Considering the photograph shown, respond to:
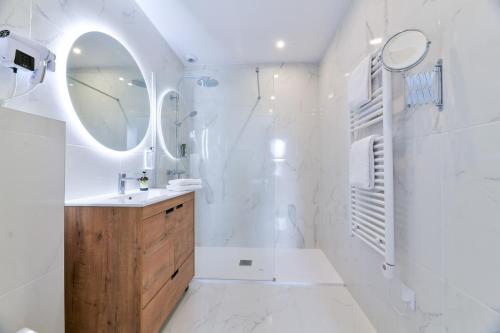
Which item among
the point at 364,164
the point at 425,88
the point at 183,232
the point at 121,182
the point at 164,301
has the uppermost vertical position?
the point at 425,88

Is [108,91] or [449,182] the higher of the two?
[108,91]

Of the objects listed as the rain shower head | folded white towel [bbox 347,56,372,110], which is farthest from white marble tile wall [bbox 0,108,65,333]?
the rain shower head

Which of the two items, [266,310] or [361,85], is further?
[266,310]

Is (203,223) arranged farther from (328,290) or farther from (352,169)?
(352,169)

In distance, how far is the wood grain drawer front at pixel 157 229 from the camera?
1248 mm

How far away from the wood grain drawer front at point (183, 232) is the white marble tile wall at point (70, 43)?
51 centimetres

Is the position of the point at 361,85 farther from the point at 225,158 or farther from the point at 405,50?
the point at 225,158

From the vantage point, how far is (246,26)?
2.26 metres

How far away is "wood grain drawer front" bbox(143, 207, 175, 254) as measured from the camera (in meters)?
1.25

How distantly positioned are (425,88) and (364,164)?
0.52 meters

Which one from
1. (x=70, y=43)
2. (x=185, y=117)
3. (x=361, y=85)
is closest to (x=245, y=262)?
(x=185, y=117)

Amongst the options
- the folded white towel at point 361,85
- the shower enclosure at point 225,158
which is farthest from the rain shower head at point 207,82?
the folded white towel at point 361,85

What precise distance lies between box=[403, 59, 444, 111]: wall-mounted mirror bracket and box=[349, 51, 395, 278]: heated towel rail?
0.12 m

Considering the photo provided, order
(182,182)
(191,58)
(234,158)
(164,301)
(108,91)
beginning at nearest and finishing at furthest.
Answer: (164,301), (108,91), (182,182), (234,158), (191,58)
